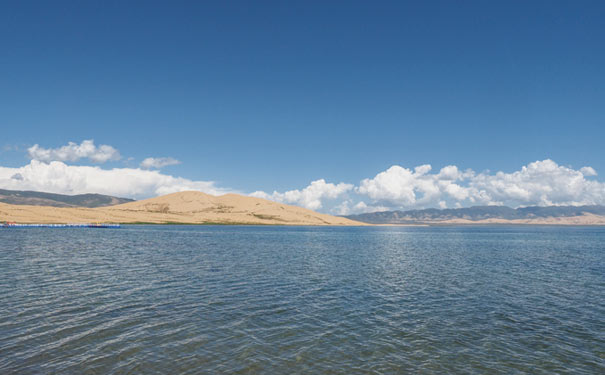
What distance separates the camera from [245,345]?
21.2 m

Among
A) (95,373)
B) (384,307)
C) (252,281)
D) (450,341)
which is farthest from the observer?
(252,281)

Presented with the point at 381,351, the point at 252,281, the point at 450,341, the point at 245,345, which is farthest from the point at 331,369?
the point at 252,281

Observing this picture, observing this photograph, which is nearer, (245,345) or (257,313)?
(245,345)

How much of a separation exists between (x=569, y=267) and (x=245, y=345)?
5726 centimetres

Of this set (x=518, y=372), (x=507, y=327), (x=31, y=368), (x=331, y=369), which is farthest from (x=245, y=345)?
→ (x=507, y=327)

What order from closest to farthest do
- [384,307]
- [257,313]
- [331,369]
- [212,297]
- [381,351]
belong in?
[331,369] < [381,351] < [257,313] < [384,307] < [212,297]

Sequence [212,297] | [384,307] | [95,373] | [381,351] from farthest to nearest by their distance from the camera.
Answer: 1. [212,297]
2. [384,307]
3. [381,351]
4. [95,373]

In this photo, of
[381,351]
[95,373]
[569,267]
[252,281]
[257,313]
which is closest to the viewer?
[95,373]

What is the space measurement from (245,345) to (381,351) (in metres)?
7.44

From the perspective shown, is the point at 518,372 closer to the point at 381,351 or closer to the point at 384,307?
the point at 381,351

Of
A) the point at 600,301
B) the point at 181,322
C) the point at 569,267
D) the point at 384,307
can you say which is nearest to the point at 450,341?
the point at 384,307

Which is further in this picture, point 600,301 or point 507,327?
point 600,301

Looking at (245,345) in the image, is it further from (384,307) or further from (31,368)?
(384,307)

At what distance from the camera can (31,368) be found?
17328mm
